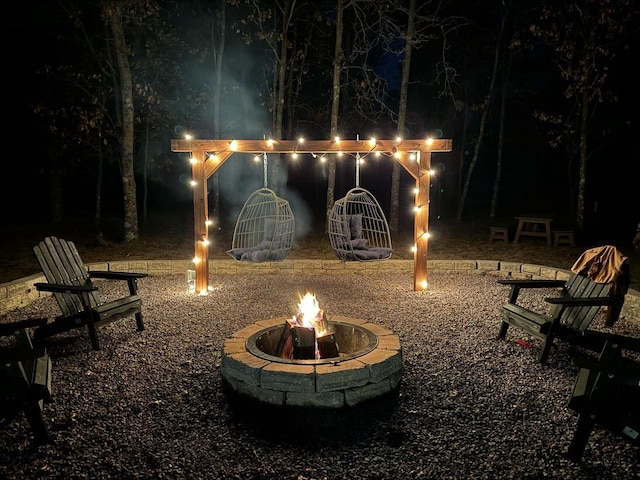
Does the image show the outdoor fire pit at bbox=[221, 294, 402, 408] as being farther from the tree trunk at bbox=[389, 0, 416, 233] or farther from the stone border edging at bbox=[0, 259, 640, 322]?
the tree trunk at bbox=[389, 0, 416, 233]

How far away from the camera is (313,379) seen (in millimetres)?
3189

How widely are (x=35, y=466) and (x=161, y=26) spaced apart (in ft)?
36.9

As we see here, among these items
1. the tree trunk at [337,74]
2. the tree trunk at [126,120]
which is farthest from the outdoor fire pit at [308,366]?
the tree trunk at [126,120]

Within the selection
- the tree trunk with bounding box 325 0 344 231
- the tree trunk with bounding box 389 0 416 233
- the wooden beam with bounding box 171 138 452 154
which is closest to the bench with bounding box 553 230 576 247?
the tree trunk with bounding box 389 0 416 233

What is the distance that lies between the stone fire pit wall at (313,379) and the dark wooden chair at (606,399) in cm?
125

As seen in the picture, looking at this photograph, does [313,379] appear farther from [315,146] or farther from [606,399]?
[315,146]

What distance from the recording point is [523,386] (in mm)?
3629

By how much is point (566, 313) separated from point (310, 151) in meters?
3.82

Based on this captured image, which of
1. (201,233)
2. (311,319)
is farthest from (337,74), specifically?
(311,319)

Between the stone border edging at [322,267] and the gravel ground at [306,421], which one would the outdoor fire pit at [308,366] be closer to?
the gravel ground at [306,421]

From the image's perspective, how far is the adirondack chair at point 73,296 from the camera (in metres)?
4.27

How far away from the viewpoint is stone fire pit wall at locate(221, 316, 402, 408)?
10.5 feet

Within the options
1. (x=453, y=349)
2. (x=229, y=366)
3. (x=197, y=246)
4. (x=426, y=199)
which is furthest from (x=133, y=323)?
(x=426, y=199)

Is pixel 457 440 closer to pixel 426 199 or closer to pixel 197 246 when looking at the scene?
pixel 426 199
